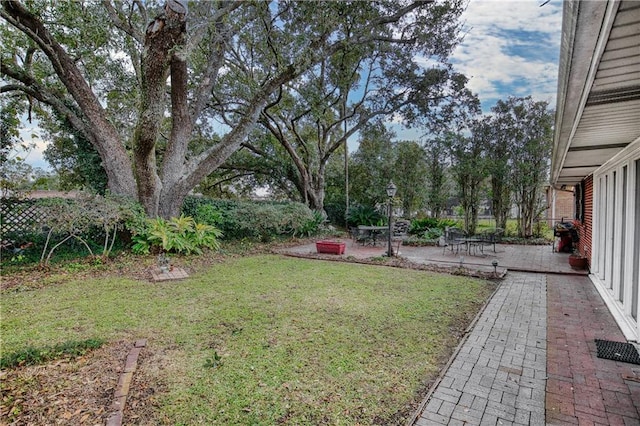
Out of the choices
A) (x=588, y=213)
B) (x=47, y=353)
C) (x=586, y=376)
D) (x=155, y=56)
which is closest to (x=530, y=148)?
(x=588, y=213)

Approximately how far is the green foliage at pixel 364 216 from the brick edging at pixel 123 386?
44.4ft

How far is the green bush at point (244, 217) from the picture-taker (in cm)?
1080

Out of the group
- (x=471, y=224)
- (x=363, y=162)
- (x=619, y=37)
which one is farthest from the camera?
(x=363, y=162)

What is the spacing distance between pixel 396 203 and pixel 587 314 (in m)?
11.6

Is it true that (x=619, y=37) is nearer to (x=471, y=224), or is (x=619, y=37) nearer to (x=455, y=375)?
(x=455, y=375)

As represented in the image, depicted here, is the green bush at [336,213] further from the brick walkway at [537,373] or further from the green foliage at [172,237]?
the brick walkway at [537,373]

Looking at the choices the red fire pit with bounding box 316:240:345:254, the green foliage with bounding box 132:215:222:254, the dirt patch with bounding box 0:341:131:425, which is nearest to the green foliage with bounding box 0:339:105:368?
the dirt patch with bounding box 0:341:131:425

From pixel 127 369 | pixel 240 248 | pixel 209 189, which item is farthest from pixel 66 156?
pixel 127 369

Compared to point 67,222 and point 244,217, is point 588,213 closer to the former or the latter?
point 244,217

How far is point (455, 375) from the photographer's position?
2.88 meters

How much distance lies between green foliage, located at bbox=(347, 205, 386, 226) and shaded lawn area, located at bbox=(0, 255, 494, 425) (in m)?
9.56

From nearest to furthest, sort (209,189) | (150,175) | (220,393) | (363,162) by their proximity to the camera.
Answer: (220,393) < (150,175) < (363,162) < (209,189)

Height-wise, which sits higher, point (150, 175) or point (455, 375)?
point (150, 175)

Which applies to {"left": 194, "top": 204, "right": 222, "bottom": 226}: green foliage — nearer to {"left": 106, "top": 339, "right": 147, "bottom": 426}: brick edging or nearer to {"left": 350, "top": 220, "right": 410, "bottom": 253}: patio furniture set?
{"left": 350, "top": 220, "right": 410, "bottom": 253}: patio furniture set
